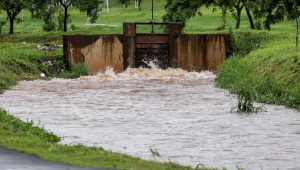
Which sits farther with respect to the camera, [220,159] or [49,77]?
[49,77]

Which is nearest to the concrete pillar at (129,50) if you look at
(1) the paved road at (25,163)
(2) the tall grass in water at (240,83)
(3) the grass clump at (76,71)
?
(3) the grass clump at (76,71)

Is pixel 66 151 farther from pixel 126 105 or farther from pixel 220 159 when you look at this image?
pixel 126 105

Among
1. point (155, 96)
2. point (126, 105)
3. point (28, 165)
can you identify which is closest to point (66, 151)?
point (28, 165)

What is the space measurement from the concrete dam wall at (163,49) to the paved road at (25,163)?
20.0 meters

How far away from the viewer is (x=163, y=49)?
29.4 m

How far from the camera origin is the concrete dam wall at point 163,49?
29.2 metres

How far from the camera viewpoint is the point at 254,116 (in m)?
15.6

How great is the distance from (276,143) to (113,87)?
38.8ft

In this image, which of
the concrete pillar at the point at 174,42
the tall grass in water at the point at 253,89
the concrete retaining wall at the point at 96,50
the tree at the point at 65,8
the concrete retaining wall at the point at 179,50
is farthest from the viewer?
the tree at the point at 65,8

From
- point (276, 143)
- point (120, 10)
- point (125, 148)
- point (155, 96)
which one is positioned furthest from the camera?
point (120, 10)

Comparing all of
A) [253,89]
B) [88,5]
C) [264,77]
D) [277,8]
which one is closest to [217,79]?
[264,77]

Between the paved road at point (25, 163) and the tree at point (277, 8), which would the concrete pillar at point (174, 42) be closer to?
the tree at point (277, 8)

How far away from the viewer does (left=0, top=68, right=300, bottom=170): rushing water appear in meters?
11.1

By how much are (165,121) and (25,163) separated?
657 cm
